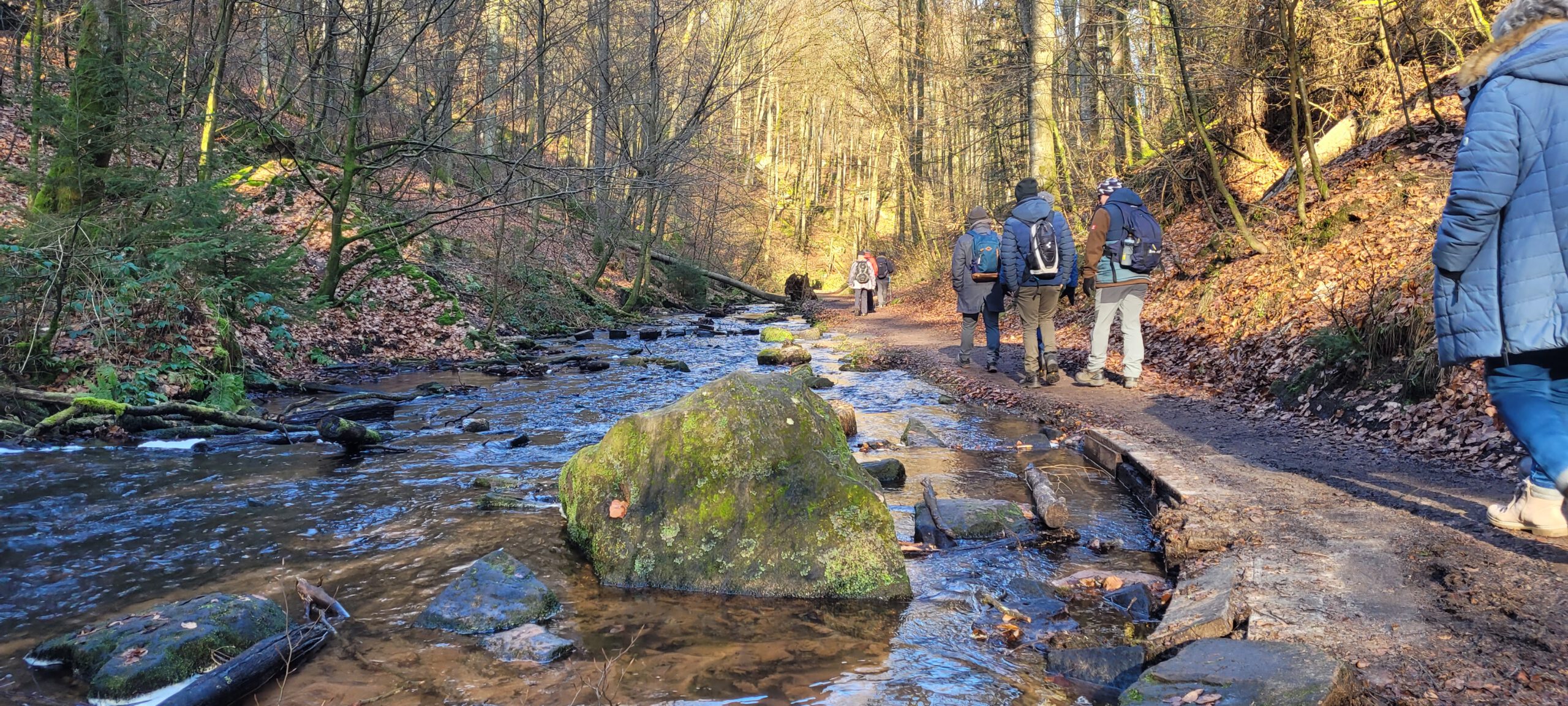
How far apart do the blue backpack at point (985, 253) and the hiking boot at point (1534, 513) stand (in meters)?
8.20

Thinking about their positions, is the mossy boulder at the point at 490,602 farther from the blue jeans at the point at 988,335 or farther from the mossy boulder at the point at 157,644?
the blue jeans at the point at 988,335

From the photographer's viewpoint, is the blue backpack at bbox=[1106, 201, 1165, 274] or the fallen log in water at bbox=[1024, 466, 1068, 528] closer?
the fallen log in water at bbox=[1024, 466, 1068, 528]

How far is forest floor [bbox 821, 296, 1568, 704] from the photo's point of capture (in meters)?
3.15

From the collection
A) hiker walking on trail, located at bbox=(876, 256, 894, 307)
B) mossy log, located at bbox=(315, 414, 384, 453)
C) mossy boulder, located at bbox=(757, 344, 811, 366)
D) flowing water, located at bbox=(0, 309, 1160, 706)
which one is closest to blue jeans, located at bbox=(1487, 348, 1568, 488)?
flowing water, located at bbox=(0, 309, 1160, 706)

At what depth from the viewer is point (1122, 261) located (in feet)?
32.3

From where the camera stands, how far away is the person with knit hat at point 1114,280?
32.2ft

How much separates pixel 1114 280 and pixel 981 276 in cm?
287

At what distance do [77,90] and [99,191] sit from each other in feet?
4.70

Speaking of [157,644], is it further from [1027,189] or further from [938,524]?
[1027,189]

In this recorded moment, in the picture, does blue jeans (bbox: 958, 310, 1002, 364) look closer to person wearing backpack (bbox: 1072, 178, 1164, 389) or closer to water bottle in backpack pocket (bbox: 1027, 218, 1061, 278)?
water bottle in backpack pocket (bbox: 1027, 218, 1061, 278)

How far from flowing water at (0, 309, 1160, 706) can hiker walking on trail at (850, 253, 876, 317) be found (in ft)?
57.4

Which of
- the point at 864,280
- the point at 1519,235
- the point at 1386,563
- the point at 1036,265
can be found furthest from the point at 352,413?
the point at 864,280

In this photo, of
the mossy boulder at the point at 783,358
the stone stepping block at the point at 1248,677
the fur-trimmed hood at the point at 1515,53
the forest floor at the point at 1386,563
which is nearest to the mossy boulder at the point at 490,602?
the stone stepping block at the point at 1248,677

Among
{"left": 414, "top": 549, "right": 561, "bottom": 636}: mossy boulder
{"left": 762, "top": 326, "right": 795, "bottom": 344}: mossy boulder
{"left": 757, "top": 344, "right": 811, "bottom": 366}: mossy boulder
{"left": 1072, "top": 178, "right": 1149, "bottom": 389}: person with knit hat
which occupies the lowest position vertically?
{"left": 414, "top": 549, "right": 561, "bottom": 636}: mossy boulder
